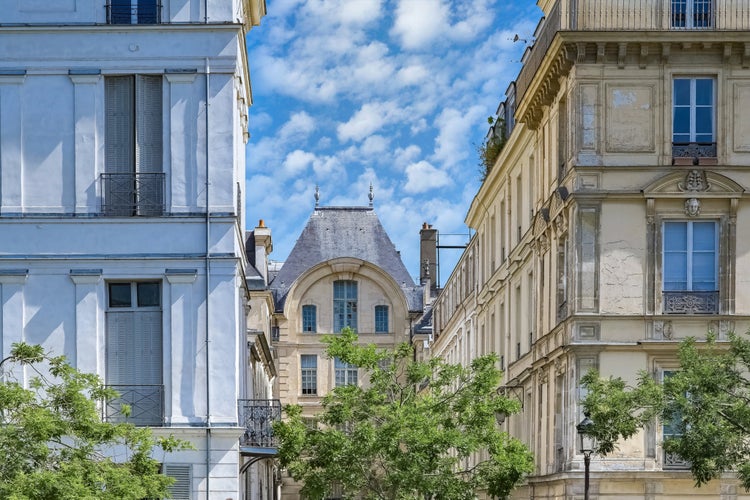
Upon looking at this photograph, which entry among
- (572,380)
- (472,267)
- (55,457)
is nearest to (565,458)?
(572,380)

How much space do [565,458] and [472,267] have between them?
21.8 m

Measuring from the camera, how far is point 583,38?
108ft

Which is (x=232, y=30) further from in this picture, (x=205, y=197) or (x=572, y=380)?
(x=572, y=380)

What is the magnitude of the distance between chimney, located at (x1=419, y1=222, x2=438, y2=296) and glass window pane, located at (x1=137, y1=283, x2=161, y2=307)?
190 feet

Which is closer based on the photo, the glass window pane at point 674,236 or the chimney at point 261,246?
the glass window pane at point 674,236

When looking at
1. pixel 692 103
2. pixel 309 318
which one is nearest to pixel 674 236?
pixel 692 103

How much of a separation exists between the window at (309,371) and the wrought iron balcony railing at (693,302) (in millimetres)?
46156

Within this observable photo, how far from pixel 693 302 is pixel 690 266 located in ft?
2.53

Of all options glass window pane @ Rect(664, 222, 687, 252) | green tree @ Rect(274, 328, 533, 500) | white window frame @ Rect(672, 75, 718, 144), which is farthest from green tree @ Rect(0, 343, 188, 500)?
white window frame @ Rect(672, 75, 718, 144)

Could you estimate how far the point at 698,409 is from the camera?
974 inches

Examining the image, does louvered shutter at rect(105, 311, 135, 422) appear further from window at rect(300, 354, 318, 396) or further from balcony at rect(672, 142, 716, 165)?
window at rect(300, 354, 318, 396)

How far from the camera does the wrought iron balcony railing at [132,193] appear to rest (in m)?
25.4

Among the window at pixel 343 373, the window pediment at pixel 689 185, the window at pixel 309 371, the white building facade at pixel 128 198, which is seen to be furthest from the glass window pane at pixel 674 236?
the window at pixel 309 371

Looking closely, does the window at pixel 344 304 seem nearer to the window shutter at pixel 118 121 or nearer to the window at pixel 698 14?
the window at pixel 698 14
